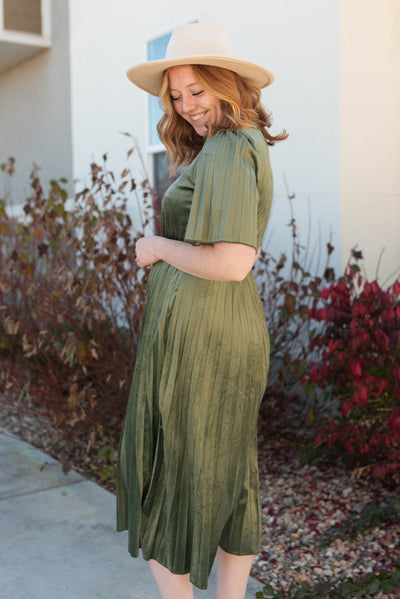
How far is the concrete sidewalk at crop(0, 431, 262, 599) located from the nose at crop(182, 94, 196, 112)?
6.03 ft

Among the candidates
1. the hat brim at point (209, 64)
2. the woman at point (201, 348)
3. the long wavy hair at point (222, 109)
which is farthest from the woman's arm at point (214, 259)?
the hat brim at point (209, 64)

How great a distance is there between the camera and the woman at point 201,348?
1.79m

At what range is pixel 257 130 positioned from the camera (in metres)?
1.89

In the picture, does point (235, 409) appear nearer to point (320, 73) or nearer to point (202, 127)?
point (202, 127)

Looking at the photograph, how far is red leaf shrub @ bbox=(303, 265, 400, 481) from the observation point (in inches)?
122

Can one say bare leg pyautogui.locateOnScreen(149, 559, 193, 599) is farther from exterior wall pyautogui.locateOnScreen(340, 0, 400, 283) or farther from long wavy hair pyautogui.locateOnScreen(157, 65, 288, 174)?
exterior wall pyautogui.locateOnScreen(340, 0, 400, 283)

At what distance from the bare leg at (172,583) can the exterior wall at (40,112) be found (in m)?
5.35

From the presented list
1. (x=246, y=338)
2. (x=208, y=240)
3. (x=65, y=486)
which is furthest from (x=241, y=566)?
(x=65, y=486)

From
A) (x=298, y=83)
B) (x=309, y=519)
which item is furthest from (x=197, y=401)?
(x=298, y=83)

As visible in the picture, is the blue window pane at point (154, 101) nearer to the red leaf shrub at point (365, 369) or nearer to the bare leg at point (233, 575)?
the red leaf shrub at point (365, 369)

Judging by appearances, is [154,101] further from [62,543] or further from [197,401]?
[197,401]

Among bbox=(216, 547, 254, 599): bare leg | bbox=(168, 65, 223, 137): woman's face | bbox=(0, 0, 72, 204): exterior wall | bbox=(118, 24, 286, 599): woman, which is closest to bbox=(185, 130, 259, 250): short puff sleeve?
bbox=(118, 24, 286, 599): woman

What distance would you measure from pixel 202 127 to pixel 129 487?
1.13 m

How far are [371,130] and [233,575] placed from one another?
296 centimetres
